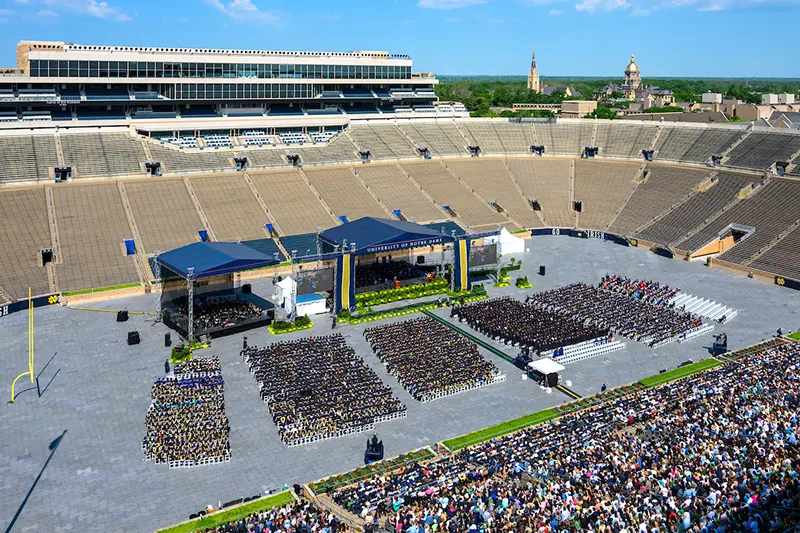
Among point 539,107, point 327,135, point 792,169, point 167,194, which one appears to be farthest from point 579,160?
point 539,107

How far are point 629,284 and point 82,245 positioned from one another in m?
45.3

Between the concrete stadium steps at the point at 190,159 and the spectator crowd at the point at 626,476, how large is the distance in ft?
168

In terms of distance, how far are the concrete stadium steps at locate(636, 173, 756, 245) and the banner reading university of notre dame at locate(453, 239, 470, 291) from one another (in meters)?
25.3

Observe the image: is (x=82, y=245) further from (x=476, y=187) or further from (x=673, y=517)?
(x=673, y=517)

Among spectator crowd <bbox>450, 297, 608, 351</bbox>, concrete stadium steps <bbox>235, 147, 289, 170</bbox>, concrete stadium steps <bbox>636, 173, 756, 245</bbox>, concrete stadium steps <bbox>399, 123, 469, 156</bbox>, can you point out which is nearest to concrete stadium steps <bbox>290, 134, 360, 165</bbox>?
concrete stadium steps <bbox>235, 147, 289, 170</bbox>

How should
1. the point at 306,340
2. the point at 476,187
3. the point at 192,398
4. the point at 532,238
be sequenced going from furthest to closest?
the point at 476,187 → the point at 532,238 → the point at 306,340 → the point at 192,398

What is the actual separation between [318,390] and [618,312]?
24.2m

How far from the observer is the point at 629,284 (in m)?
55.5

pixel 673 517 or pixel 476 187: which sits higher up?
pixel 476 187

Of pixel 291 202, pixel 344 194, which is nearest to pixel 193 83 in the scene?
pixel 291 202

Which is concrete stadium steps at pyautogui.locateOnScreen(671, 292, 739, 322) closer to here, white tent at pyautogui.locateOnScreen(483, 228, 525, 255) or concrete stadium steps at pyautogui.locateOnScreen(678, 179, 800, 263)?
concrete stadium steps at pyautogui.locateOnScreen(678, 179, 800, 263)

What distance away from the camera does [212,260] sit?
4553cm

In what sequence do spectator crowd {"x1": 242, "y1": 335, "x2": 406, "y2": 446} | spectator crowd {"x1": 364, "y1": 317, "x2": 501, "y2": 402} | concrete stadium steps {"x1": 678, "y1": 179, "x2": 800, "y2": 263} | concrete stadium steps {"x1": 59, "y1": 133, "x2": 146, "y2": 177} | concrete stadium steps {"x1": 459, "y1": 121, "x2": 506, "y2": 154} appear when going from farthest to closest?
1. concrete stadium steps {"x1": 459, "y1": 121, "x2": 506, "y2": 154}
2. concrete stadium steps {"x1": 59, "y1": 133, "x2": 146, "y2": 177}
3. concrete stadium steps {"x1": 678, "y1": 179, "x2": 800, "y2": 263}
4. spectator crowd {"x1": 364, "y1": 317, "x2": 501, "y2": 402}
5. spectator crowd {"x1": 242, "y1": 335, "x2": 406, "y2": 446}

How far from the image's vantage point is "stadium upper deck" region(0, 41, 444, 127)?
2815 inches
